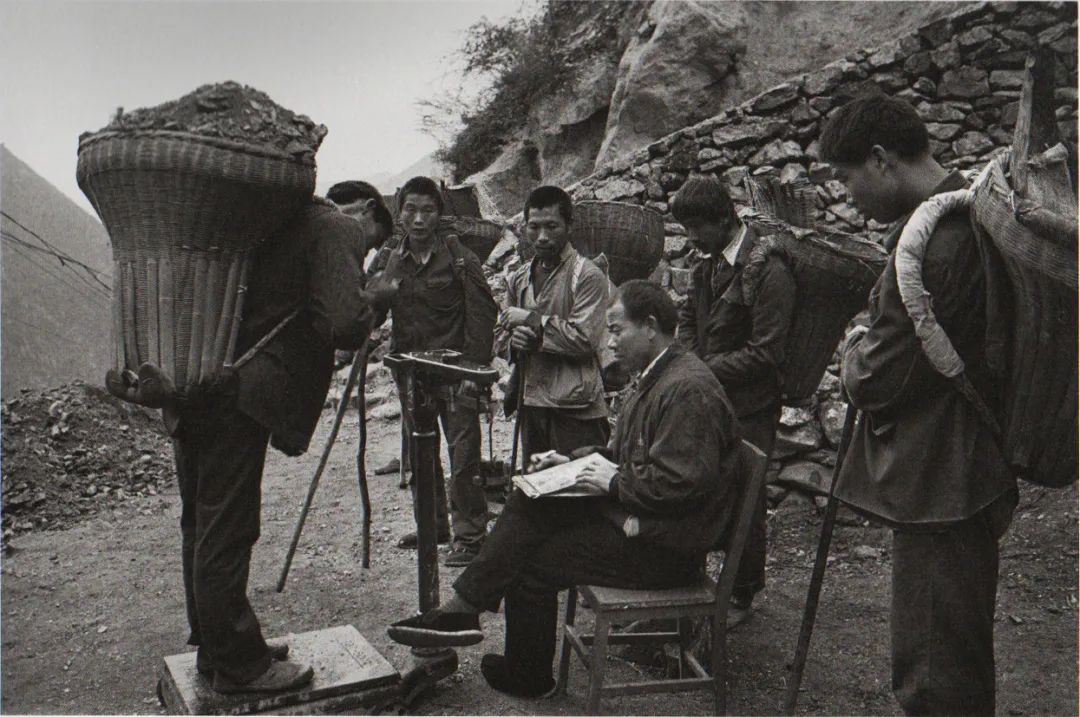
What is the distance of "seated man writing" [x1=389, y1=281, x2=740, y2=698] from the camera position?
288 centimetres

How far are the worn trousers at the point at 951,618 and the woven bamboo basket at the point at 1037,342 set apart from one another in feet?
0.67

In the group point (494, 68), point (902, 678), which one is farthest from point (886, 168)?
point (494, 68)

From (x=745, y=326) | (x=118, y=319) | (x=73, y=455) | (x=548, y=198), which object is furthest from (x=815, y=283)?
(x=73, y=455)

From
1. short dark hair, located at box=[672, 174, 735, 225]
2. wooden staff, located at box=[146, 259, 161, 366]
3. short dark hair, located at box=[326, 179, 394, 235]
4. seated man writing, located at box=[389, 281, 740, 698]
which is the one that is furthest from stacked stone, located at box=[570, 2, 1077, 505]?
wooden staff, located at box=[146, 259, 161, 366]

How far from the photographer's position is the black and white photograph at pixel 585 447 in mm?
2270

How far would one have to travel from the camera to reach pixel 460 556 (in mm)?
5035

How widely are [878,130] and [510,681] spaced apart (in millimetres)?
2422

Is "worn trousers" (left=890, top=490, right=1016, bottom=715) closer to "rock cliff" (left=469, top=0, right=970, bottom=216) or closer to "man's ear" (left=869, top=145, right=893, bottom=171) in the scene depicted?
"man's ear" (left=869, top=145, right=893, bottom=171)

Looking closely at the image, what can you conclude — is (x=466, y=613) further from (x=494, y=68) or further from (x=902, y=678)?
(x=494, y=68)

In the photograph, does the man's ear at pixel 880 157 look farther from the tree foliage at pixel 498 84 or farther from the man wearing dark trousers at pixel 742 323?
the tree foliage at pixel 498 84

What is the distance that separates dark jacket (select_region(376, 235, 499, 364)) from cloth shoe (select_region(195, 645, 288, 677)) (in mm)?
2274

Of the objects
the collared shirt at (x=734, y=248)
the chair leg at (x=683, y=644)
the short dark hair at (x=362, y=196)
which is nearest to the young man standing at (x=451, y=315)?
the short dark hair at (x=362, y=196)

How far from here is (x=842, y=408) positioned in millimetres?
5926

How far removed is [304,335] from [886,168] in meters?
2.05
